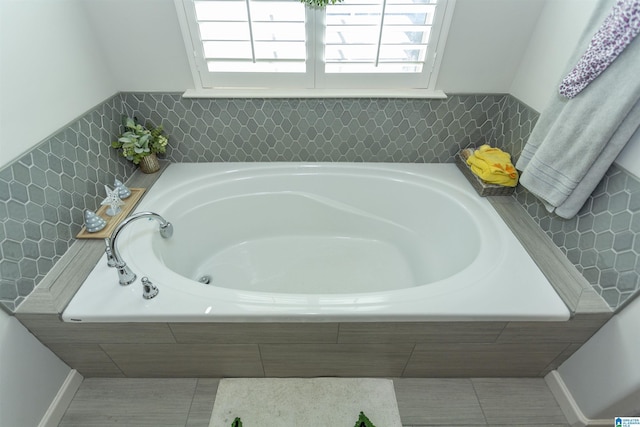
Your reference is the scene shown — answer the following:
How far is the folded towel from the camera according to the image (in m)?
1.49

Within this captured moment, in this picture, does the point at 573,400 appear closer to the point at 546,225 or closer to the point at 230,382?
the point at 546,225

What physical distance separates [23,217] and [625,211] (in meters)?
2.00

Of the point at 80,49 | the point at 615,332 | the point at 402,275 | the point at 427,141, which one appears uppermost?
the point at 80,49

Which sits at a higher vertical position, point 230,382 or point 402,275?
point 402,275

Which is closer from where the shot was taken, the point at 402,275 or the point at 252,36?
the point at 252,36

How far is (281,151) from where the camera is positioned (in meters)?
1.76

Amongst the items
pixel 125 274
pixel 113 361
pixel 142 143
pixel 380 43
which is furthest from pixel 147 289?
pixel 380 43

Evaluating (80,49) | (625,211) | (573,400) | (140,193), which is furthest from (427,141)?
(80,49)

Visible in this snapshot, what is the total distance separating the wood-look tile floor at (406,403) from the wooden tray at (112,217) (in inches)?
24.8

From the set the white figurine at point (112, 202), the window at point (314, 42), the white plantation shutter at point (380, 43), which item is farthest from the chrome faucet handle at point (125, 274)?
the white plantation shutter at point (380, 43)

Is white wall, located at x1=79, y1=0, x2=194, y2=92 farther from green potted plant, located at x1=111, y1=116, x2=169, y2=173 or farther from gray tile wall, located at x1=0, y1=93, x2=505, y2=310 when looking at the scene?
green potted plant, located at x1=111, y1=116, x2=169, y2=173

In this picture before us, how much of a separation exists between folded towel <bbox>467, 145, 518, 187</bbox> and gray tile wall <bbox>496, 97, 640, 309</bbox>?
27cm

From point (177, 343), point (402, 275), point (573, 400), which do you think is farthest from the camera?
point (402, 275)

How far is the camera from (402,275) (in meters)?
1.67
